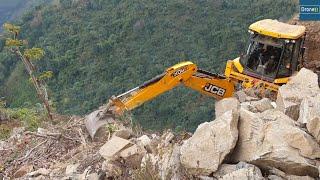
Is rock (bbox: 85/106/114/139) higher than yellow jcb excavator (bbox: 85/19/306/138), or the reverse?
rock (bbox: 85/106/114/139)

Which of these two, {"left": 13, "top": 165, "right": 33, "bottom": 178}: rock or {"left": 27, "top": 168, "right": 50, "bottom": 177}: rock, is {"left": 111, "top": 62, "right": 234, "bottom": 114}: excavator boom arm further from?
{"left": 27, "top": 168, "right": 50, "bottom": 177}: rock

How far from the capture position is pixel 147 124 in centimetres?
2017

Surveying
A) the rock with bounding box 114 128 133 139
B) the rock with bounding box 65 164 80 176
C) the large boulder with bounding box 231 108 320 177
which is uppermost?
the large boulder with bounding box 231 108 320 177

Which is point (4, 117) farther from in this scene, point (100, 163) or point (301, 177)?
point (301, 177)

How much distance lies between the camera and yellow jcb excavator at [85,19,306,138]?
978cm

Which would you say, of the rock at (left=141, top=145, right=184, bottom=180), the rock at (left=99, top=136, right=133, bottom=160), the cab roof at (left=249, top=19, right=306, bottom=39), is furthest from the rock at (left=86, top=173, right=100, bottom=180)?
the cab roof at (left=249, top=19, right=306, bottom=39)

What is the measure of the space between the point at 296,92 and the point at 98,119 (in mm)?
2961

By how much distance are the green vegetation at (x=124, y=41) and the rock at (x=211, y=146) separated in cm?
1748

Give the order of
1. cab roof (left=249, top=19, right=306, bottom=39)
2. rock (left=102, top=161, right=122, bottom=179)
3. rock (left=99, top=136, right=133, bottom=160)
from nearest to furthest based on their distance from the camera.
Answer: rock (left=102, top=161, right=122, bottom=179)
rock (left=99, top=136, right=133, bottom=160)
cab roof (left=249, top=19, right=306, bottom=39)

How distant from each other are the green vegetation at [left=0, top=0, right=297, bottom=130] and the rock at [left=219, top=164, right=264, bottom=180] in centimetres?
1802

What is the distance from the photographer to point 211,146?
494 cm

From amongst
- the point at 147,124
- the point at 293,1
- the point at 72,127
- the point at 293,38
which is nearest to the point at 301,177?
the point at 72,127

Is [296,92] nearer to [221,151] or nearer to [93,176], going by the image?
[221,151]

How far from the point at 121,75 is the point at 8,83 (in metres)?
9.12
